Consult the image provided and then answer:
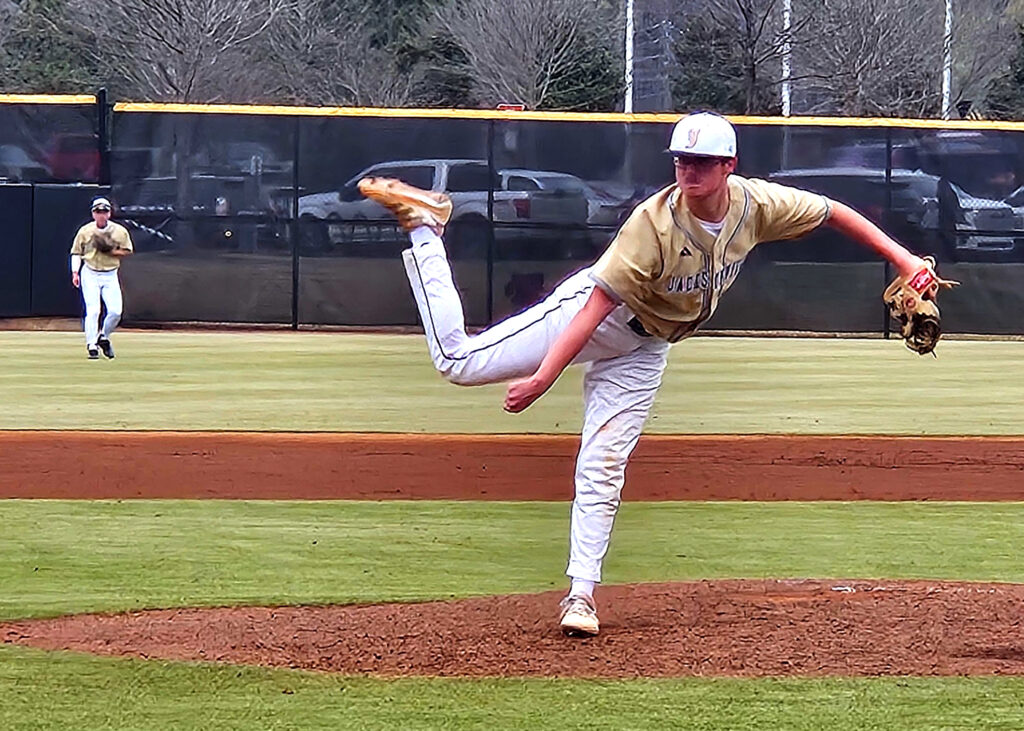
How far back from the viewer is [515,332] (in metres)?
6.66

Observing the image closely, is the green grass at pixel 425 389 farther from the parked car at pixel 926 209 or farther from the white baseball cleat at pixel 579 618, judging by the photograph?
the white baseball cleat at pixel 579 618

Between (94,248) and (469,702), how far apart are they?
15658 mm

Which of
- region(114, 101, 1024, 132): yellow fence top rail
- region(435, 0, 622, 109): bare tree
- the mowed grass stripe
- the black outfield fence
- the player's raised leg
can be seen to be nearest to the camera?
the player's raised leg

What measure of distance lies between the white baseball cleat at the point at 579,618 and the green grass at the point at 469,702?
67 cm

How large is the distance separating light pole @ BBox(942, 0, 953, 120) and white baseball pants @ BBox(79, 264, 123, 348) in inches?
906

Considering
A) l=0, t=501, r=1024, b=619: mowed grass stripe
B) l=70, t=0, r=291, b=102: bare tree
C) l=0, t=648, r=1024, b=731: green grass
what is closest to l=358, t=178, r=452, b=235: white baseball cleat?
l=0, t=501, r=1024, b=619: mowed grass stripe

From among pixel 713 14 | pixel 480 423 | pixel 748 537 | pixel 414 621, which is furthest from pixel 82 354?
pixel 713 14

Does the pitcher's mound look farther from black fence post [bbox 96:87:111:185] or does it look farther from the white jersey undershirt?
black fence post [bbox 96:87:111:185]

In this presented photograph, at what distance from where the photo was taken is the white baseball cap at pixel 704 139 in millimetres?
5859

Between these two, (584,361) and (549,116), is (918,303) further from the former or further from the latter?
Result: (549,116)

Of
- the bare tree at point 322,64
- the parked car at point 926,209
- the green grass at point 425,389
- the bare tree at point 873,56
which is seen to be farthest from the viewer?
the bare tree at point 322,64

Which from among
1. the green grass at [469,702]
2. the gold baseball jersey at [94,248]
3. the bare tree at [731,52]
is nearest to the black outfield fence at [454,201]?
the gold baseball jersey at [94,248]

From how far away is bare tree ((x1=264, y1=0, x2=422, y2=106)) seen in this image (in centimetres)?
4034

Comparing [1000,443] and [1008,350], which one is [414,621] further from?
[1008,350]
